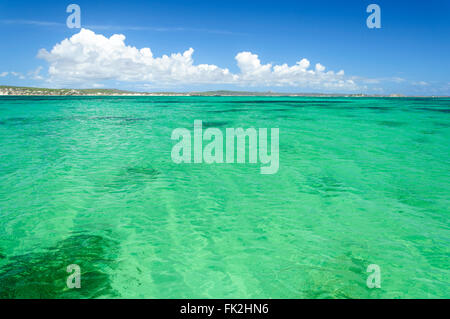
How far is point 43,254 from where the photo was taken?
6789 mm

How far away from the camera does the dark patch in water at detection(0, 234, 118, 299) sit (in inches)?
218

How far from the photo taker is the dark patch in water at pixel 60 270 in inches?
218

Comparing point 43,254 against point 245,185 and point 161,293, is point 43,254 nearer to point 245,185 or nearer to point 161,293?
point 161,293

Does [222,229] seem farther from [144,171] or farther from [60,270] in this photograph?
[144,171]

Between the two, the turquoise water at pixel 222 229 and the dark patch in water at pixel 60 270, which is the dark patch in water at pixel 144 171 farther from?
the dark patch in water at pixel 60 270

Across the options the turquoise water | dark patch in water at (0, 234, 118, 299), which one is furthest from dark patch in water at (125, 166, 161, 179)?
dark patch in water at (0, 234, 118, 299)

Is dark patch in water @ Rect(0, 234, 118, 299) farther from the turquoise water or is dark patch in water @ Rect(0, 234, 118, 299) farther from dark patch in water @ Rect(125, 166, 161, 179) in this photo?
dark patch in water @ Rect(125, 166, 161, 179)

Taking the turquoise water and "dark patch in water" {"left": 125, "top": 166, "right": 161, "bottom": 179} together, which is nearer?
the turquoise water

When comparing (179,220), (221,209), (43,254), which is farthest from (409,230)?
(43,254)

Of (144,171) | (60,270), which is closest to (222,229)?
(60,270)

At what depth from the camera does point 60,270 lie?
6.13 meters

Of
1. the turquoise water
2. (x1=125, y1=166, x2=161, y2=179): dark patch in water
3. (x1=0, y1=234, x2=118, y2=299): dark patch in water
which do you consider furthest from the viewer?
(x1=125, y1=166, x2=161, y2=179): dark patch in water

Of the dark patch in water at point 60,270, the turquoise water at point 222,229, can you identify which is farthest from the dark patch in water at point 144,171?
the dark patch in water at point 60,270

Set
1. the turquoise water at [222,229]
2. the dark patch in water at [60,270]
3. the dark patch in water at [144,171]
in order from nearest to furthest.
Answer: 1. the dark patch in water at [60,270]
2. the turquoise water at [222,229]
3. the dark patch in water at [144,171]
